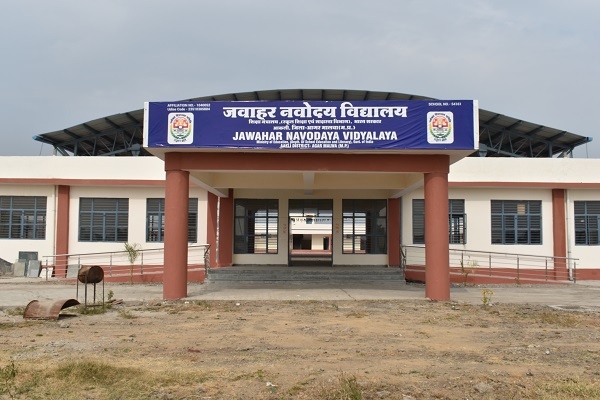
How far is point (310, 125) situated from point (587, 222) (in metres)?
12.4

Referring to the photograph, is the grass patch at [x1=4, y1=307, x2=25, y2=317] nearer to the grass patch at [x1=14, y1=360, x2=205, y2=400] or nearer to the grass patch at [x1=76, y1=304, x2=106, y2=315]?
the grass patch at [x1=76, y1=304, x2=106, y2=315]

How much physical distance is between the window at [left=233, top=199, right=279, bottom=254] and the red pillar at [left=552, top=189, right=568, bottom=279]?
1005 cm

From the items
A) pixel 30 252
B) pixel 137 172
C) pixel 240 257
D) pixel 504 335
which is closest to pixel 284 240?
pixel 240 257

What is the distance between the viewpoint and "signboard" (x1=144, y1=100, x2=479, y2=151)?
12.0m

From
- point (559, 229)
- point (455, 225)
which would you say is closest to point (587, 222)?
point (559, 229)

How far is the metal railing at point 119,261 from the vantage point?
1806 centimetres

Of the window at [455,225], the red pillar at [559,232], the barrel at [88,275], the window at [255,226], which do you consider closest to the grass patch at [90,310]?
the barrel at [88,275]

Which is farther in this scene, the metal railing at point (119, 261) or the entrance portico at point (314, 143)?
the metal railing at point (119, 261)

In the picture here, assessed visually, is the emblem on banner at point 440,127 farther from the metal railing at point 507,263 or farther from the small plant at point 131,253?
the small plant at point 131,253

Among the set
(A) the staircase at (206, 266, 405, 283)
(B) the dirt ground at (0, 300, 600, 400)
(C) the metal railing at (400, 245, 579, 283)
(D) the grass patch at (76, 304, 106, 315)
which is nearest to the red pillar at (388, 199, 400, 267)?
(C) the metal railing at (400, 245, 579, 283)

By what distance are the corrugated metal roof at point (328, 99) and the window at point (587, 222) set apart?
5.79 m

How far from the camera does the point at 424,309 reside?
37.2 feet

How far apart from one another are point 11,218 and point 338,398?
57.9 ft

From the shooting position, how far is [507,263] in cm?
1838
